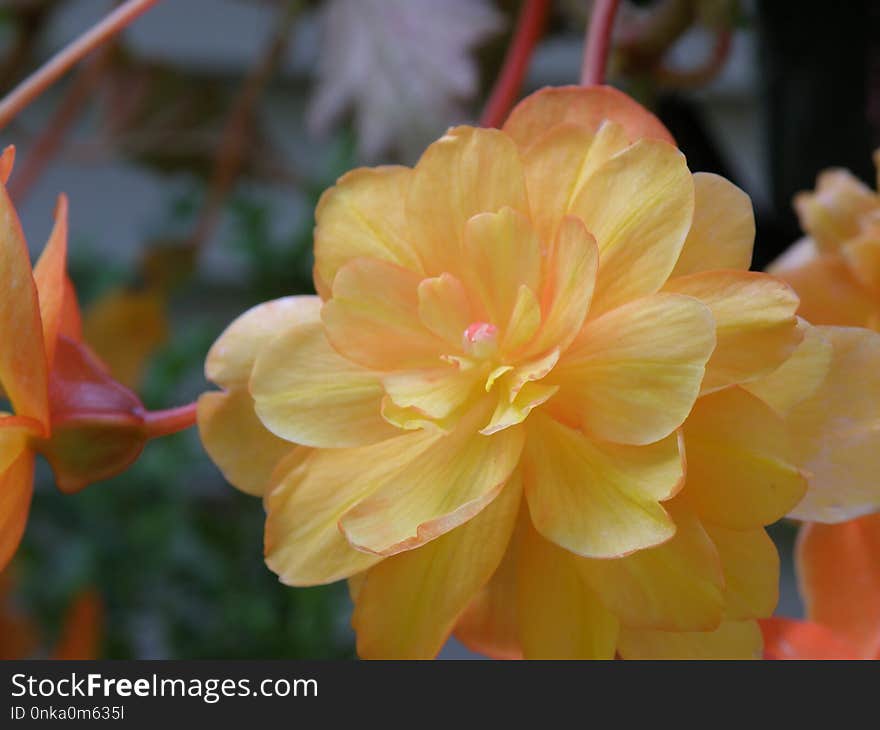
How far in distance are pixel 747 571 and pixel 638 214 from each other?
89mm

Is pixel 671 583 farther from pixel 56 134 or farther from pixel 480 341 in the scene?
pixel 56 134

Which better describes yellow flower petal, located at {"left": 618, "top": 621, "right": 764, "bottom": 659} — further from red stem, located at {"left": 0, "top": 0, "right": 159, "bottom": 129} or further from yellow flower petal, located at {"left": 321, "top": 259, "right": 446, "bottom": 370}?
red stem, located at {"left": 0, "top": 0, "right": 159, "bottom": 129}

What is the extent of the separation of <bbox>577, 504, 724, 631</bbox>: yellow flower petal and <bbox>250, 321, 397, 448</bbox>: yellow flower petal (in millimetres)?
67

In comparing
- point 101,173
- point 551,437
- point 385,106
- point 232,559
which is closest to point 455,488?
point 551,437

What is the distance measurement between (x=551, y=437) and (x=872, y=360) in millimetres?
79

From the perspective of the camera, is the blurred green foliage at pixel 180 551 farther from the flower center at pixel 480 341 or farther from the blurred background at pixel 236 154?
the flower center at pixel 480 341

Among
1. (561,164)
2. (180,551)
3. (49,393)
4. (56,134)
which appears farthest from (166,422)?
(180,551)

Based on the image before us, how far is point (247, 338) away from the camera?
278 mm

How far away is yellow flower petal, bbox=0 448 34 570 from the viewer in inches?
10.7

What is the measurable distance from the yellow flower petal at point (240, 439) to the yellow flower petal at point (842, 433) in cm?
13

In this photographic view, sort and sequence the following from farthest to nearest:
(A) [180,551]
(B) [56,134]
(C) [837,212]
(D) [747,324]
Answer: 1. (A) [180,551]
2. (B) [56,134]
3. (C) [837,212]
4. (D) [747,324]

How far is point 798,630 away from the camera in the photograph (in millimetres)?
288

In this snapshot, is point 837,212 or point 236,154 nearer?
point 837,212

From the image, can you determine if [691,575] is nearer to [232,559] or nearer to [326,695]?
[326,695]
